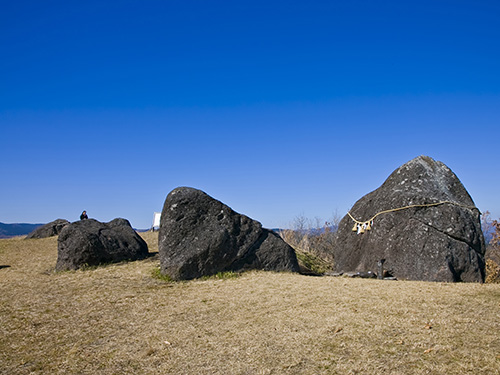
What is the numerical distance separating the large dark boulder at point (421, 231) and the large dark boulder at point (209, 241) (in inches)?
82.7

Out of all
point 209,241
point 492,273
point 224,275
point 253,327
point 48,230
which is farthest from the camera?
point 48,230

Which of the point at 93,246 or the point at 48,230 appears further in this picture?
the point at 48,230

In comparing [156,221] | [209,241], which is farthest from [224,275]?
Result: [156,221]

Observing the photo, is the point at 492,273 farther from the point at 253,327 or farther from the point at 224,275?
the point at 253,327

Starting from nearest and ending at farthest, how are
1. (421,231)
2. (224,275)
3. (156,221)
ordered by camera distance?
(421,231)
(224,275)
(156,221)

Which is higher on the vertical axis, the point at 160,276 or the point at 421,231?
the point at 421,231

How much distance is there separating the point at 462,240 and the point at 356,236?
284cm

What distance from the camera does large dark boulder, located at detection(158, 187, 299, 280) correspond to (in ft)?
35.5

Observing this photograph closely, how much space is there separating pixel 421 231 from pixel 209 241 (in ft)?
16.7

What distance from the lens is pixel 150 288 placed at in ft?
32.1

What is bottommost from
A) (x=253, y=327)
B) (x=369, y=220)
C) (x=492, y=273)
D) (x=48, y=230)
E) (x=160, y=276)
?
(x=253, y=327)

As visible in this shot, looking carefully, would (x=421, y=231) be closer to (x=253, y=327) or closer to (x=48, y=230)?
(x=253, y=327)

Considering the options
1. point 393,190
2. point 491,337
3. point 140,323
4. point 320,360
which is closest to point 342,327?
point 320,360

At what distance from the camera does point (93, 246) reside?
510 inches
